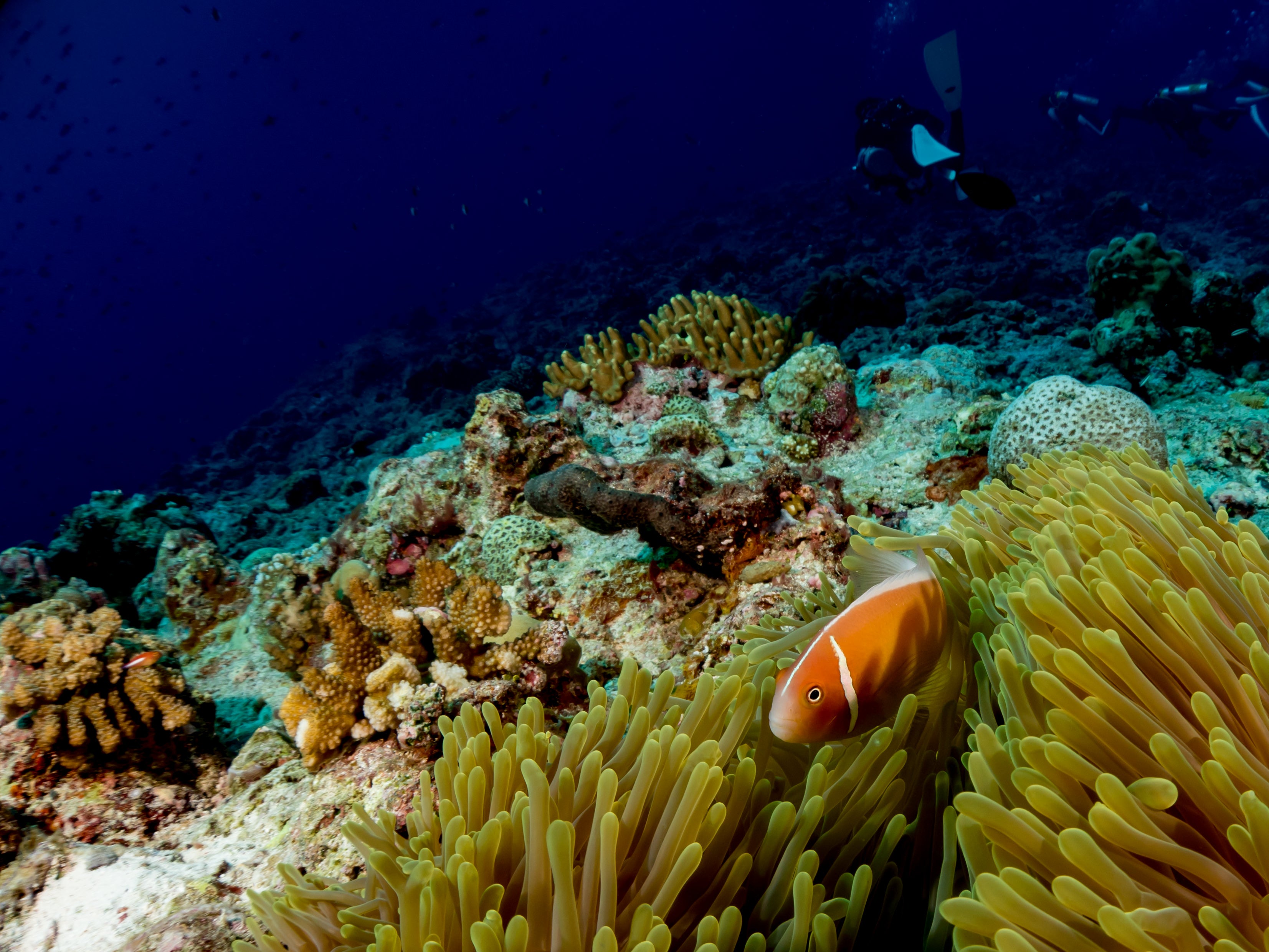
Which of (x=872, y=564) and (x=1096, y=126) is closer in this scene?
(x=872, y=564)

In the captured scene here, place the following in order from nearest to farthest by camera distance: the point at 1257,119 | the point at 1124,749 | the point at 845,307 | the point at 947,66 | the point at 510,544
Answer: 1. the point at 1124,749
2. the point at 510,544
3. the point at 947,66
4. the point at 845,307
5. the point at 1257,119

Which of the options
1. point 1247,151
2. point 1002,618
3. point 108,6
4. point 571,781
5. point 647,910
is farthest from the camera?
point 108,6

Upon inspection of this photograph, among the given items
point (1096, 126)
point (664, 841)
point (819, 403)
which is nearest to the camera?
point (664, 841)

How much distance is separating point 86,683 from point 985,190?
7.23 meters

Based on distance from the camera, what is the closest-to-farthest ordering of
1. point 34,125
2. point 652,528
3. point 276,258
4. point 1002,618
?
point 1002,618 < point 652,528 < point 34,125 < point 276,258

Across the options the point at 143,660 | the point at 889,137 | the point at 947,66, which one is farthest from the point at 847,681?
the point at 889,137

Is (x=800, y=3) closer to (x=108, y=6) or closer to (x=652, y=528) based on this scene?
(x=108, y=6)

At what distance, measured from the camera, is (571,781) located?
4.23 ft

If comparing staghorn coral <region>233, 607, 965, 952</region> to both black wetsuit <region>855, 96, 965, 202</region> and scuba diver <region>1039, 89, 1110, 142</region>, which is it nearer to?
black wetsuit <region>855, 96, 965, 202</region>

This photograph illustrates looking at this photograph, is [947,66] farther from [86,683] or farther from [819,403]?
[86,683]

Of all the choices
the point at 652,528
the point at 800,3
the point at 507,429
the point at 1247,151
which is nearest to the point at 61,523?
the point at 507,429

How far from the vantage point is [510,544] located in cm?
427

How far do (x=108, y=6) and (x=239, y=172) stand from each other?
2101 inches

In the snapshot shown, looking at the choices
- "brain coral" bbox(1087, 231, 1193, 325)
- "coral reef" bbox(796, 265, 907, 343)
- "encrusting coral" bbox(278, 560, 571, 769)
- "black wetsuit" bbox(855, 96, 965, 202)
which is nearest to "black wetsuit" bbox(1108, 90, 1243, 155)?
"black wetsuit" bbox(855, 96, 965, 202)
